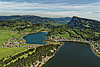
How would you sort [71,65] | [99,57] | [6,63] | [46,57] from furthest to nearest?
[99,57] → [46,57] → [71,65] → [6,63]

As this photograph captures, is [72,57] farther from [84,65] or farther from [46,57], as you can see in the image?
[46,57]

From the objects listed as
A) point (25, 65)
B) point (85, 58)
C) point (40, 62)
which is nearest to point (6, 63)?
point (25, 65)

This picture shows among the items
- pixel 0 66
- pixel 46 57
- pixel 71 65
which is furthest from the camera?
pixel 46 57

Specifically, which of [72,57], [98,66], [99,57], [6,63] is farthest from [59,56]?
[6,63]

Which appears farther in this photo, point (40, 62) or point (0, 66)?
point (40, 62)

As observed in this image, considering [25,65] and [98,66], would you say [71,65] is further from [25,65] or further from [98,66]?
[25,65]

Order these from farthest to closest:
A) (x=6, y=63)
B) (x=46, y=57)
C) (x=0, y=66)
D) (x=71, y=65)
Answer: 1. (x=46, y=57)
2. (x=71, y=65)
3. (x=6, y=63)
4. (x=0, y=66)

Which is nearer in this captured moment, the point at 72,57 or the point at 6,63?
the point at 6,63

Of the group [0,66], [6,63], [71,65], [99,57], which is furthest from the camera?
[99,57]
